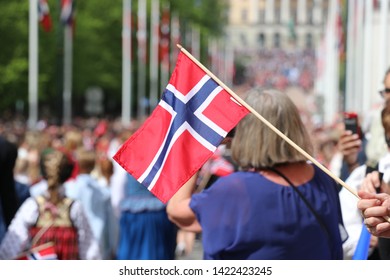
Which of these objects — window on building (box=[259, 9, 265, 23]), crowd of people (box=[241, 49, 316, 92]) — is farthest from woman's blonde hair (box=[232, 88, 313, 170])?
window on building (box=[259, 9, 265, 23])

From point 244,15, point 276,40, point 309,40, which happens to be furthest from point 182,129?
point 244,15

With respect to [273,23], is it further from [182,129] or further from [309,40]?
[182,129]

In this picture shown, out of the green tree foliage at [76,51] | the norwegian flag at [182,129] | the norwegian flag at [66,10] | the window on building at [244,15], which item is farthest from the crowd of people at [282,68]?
the norwegian flag at [182,129]

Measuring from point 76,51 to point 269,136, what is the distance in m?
43.1

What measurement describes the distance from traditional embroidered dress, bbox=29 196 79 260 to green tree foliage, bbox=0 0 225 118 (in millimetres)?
27224

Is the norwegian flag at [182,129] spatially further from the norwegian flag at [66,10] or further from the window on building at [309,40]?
the window on building at [309,40]

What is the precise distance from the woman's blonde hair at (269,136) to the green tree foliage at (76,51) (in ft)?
97.2

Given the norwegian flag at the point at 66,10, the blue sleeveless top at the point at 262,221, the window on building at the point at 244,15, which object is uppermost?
the blue sleeveless top at the point at 262,221

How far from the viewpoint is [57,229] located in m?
6.38

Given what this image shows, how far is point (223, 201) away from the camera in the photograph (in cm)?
402

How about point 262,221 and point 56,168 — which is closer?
point 262,221

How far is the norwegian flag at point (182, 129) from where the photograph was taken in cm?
370
